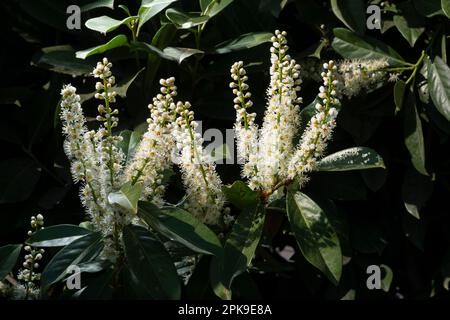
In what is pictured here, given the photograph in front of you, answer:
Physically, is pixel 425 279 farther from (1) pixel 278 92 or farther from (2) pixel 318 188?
(1) pixel 278 92

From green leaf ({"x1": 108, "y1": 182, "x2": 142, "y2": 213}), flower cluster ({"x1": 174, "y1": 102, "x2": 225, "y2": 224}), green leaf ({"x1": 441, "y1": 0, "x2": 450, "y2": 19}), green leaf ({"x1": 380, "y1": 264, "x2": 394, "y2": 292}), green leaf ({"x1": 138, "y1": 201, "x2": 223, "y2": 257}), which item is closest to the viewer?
green leaf ({"x1": 108, "y1": 182, "x2": 142, "y2": 213})

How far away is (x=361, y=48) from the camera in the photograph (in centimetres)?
227

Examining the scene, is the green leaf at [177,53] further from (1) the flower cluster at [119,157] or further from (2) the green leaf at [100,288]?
(2) the green leaf at [100,288]

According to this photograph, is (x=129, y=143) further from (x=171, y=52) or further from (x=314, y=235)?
(x=314, y=235)

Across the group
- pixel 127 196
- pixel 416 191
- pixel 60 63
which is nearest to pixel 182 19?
pixel 60 63

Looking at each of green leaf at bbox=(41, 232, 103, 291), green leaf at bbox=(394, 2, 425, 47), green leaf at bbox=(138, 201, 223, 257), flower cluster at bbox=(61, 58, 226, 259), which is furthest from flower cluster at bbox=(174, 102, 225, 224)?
green leaf at bbox=(394, 2, 425, 47)

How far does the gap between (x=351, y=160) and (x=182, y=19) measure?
0.65 metres

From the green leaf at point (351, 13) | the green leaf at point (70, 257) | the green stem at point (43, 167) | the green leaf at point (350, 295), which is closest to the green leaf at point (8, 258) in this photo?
→ the green leaf at point (70, 257)

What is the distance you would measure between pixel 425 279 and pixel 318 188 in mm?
619

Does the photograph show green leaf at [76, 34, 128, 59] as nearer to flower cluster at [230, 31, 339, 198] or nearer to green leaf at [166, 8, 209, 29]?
green leaf at [166, 8, 209, 29]

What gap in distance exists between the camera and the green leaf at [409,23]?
2.25 m

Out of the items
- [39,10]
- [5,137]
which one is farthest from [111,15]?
[5,137]

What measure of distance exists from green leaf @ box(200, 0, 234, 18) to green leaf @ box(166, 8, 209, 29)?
0.03 meters

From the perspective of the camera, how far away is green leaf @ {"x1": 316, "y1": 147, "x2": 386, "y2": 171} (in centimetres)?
184
